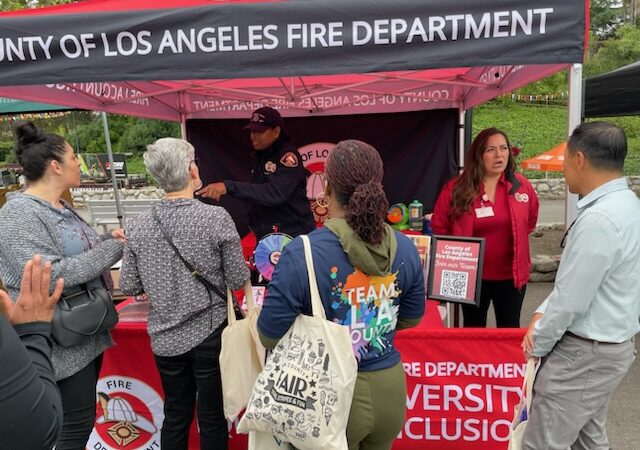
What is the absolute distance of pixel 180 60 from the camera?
2070 millimetres

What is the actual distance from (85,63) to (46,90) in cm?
171

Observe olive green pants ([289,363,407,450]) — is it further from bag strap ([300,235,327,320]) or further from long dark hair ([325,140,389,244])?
long dark hair ([325,140,389,244])

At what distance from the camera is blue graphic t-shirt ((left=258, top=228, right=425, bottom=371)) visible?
149 cm

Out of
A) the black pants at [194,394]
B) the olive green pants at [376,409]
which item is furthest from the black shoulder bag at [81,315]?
the olive green pants at [376,409]

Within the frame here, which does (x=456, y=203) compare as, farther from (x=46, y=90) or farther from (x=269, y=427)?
(x=46, y=90)

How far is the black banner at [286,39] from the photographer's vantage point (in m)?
1.96

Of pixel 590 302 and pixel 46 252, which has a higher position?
pixel 46 252

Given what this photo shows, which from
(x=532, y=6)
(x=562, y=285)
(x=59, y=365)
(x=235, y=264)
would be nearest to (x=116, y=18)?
(x=235, y=264)

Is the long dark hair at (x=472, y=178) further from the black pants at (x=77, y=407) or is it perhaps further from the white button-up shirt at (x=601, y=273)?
the black pants at (x=77, y=407)

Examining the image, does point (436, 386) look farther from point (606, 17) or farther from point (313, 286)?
point (606, 17)

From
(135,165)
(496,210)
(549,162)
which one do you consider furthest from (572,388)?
(135,165)

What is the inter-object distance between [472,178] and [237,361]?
5.71ft

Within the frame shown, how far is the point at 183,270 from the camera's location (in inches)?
76.6

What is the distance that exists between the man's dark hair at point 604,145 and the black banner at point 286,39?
0.40 metres
